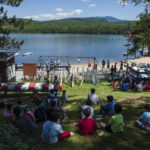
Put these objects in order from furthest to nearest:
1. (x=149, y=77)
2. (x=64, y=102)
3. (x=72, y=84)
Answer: (x=72, y=84)
(x=149, y=77)
(x=64, y=102)

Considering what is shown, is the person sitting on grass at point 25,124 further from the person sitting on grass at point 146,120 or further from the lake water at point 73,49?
the lake water at point 73,49

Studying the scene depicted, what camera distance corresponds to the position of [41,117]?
6.67 metres

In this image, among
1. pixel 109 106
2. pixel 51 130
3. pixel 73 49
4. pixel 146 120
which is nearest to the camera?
pixel 51 130

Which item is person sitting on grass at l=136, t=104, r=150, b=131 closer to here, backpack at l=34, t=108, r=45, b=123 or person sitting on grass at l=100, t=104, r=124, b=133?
person sitting on grass at l=100, t=104, r=124, b=133

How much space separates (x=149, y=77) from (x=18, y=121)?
13.8m

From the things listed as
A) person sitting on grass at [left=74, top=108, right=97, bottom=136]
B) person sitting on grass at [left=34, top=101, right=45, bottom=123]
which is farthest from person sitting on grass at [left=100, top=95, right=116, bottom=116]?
person sitting on grass at [left=34, top=101, right=45, bottom=123]

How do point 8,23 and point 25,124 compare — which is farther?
point 8,23

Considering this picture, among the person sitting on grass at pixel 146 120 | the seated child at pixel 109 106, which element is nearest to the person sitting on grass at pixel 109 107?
the seated child at pixel 109 106

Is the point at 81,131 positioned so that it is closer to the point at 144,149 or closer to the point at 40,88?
the point at 144,149

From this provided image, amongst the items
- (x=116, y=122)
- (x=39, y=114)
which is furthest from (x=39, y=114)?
(x=116, y=122)

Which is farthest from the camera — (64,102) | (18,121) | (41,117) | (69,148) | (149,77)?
(149,77)

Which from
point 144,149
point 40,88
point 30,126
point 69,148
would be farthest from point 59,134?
point 40,88

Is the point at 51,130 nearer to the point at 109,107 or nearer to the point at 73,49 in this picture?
the point at 109,107

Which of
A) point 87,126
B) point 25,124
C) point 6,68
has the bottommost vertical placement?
point 87,126
